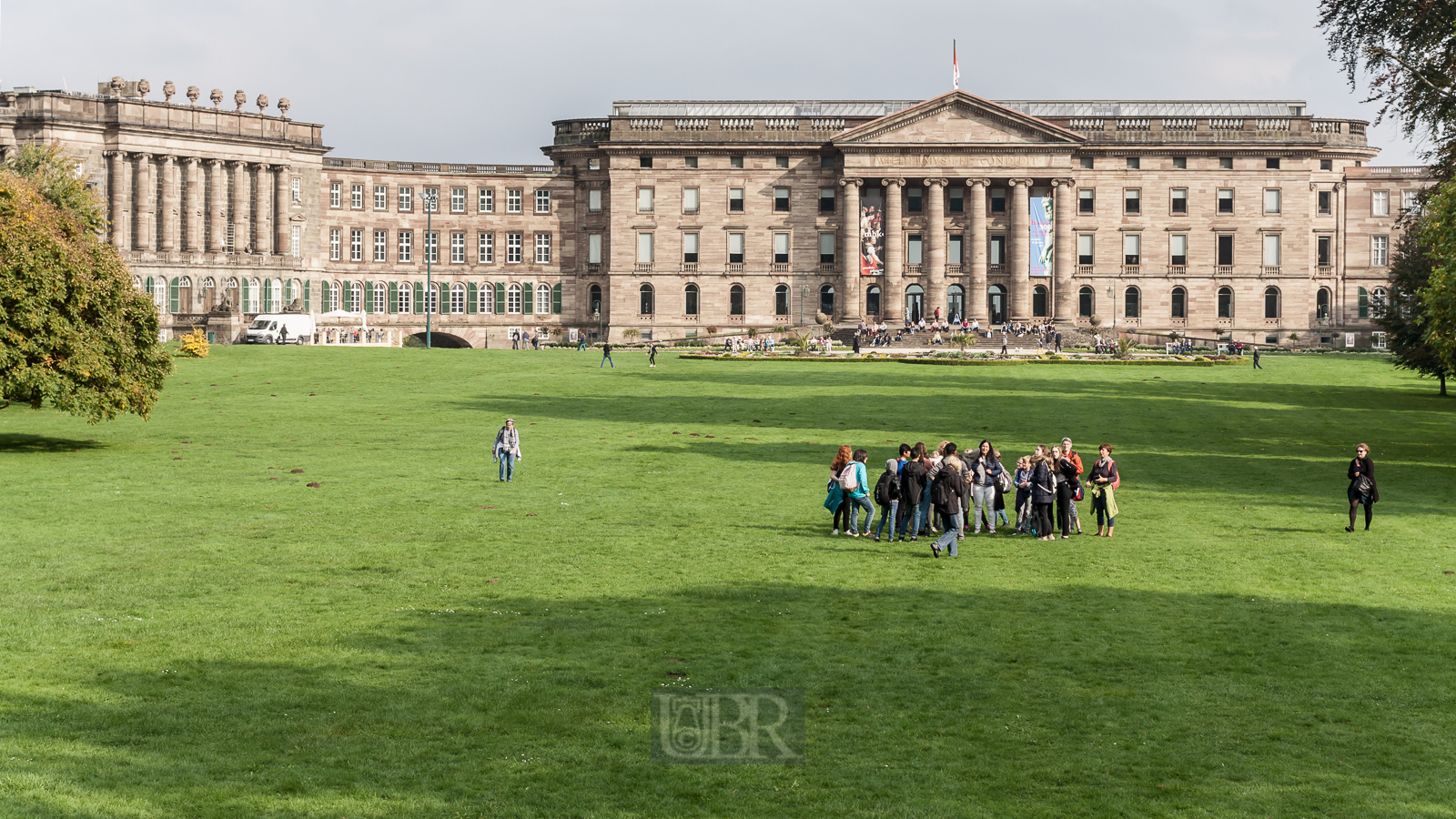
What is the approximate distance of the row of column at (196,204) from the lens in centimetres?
9988

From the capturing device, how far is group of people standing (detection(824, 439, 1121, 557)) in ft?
82.9

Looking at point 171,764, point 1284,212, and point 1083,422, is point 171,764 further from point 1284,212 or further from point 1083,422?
point 1284,212

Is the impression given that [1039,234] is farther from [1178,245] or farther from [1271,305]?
[1271,305]

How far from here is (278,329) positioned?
92.7 meters

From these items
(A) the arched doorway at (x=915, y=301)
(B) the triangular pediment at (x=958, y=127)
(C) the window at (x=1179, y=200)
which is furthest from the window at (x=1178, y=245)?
(A) the arched doorway at (x=915, y=301)

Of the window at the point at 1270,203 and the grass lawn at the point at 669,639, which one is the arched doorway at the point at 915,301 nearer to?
the window at the point at 1270,203

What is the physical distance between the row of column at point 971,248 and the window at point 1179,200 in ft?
29.9

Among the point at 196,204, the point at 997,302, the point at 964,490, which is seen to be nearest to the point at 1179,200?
the point at 997,302

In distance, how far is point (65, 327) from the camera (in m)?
37.1

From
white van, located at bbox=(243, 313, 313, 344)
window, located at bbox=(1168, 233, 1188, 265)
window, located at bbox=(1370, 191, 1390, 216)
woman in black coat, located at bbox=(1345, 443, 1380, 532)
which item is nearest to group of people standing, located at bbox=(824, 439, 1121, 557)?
woman in black coat, located at bbox=(1345, 443, 1380, 532)

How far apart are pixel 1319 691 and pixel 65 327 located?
32.8 m

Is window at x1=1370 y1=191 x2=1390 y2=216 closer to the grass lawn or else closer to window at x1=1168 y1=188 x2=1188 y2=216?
window at x1=1168 y1=188 x2=1188 y2=216

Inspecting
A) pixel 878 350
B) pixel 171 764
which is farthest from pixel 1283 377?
pixel 171 764

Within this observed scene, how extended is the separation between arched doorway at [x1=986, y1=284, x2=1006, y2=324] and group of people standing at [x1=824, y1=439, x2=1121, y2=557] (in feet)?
289
